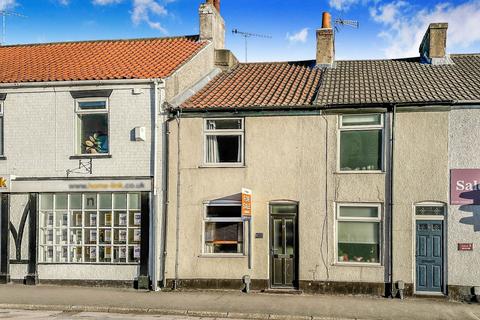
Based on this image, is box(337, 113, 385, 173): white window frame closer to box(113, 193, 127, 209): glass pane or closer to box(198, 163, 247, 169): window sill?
box(198, 163, 247, 169): window sill

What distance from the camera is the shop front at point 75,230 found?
16922mm

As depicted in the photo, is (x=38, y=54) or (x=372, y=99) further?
(x=38, y=54)

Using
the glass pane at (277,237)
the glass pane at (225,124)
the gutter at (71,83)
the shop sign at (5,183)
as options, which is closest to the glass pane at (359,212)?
the glass pane at (277,237)

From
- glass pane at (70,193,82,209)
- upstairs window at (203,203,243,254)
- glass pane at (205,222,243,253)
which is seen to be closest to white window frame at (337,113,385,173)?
upstairs window at (203,203,243,254)

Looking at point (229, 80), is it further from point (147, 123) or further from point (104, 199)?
point (104, 199)

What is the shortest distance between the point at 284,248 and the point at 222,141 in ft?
11.7

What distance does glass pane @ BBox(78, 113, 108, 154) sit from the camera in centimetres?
1741

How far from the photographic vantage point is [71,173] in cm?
1727

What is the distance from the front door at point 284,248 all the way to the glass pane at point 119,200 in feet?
14.4

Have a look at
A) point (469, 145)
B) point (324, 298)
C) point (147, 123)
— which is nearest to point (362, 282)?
point (324, 298)

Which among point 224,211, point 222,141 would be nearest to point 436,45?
point 222,141

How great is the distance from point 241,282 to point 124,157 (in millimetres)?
4996

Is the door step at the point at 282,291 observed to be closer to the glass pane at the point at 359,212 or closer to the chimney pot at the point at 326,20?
the glass pane at the point at 359,212

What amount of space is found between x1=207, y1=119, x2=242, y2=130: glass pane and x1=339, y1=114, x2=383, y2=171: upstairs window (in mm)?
2986
